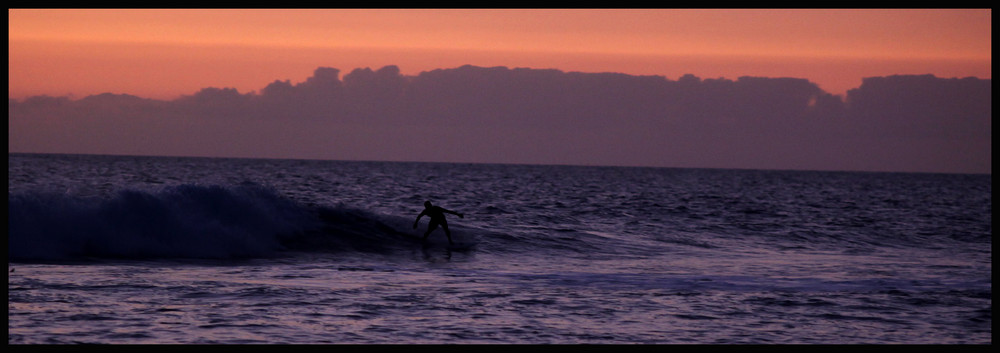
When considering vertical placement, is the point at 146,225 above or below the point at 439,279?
above

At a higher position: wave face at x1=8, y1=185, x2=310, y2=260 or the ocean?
wave face at x1=8, y1=185, x2=310, y2=260

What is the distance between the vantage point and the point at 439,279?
1591 cm

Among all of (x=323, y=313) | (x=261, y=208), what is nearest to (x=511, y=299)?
(x=323, y=313)

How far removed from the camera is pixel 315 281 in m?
15.1

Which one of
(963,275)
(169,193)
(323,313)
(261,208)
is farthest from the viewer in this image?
(261,208)

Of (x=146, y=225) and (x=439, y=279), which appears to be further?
(x=146, y=225)

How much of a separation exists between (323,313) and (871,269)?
12.6 metres

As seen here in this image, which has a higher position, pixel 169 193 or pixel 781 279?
pixel 169 193

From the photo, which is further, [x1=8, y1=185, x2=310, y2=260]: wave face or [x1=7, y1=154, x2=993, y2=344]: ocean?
[x1=8, y1=185, x2=310, y2=260]: wave face

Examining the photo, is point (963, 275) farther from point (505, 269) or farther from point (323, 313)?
point (323, 313)

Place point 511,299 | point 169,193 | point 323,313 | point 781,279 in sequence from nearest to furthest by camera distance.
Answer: point 323,313 < point 511,299 < point 781,279 < point 169,193

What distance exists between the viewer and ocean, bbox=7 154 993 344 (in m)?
10.9

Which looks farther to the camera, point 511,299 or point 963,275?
point 963,275

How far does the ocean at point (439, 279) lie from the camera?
35.8 feet
